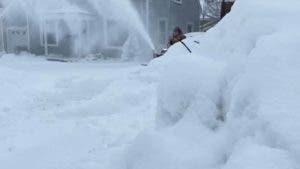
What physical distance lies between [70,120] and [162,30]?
64.1 ft

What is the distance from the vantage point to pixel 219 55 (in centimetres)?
488

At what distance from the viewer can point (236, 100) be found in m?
3.79

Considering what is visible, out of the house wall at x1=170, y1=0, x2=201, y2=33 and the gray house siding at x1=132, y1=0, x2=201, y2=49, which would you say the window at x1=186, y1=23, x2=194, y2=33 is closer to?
the house wall at x1=170, y1=0, x2=201, y2=33

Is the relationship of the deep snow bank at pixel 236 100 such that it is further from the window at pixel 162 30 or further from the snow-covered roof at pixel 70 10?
the window at pixel 162 30

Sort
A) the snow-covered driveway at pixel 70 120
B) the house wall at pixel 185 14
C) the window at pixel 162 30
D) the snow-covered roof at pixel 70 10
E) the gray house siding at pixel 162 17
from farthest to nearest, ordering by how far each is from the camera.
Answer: the house wall at pixel 185 14 < the window at pixel 162 30 < the gray house siding at pixel 162 17 < the snow-covered roof at pixel 70 10 < the snow-covered driveway at pixel 70 120

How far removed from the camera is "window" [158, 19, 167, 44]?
91.6ft

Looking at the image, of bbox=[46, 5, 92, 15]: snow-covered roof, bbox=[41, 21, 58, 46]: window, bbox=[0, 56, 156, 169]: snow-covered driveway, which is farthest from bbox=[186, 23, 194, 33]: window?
bbox=[0, 56, 156, 169]: snow-covered driveway

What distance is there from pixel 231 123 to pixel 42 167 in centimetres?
327

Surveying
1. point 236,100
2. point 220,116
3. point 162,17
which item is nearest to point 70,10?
point 162,17

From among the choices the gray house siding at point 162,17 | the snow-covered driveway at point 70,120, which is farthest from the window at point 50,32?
the snow-covered driveway at point 70,120

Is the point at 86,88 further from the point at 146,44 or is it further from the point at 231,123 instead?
the point at 146,44

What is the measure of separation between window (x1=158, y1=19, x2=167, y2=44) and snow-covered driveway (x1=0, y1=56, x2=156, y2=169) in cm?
1374

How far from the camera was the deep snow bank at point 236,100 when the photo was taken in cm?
327

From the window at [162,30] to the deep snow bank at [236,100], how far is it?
2264 cm
